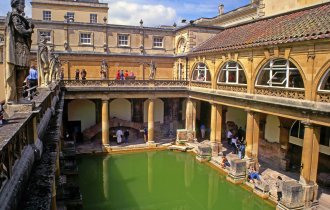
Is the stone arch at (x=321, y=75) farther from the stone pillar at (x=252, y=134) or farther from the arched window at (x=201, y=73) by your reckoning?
the arched window at (x=201, y=73)

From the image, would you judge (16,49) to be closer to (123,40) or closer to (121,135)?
(121,135)

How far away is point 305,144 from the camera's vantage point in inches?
565

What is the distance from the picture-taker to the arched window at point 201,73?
80.1ft

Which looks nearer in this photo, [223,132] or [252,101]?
[252,101]

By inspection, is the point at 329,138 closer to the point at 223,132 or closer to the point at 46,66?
the point at 223,132

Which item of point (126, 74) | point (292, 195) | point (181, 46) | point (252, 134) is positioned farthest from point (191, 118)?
point (292, 195)

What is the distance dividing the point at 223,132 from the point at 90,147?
12.4 m

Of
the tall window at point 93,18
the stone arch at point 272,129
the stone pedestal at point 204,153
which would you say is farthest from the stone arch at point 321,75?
the tall window at point 93,18

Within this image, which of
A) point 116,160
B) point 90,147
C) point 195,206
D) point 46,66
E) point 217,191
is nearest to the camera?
point 46,66

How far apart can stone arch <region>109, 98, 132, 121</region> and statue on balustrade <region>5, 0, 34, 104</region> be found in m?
23.2

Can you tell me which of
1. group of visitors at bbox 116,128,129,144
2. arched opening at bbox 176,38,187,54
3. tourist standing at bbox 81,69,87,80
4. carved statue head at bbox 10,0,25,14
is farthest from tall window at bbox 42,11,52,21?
carved statue head at bbox 10,0,25,14

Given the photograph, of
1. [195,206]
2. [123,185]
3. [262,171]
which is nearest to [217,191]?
[195,206]

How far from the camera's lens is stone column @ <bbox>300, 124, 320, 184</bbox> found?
14.0 metres

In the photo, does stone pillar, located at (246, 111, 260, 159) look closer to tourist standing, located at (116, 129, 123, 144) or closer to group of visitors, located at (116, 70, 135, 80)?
tourist standing, located at (116, 129, 123, 144)
